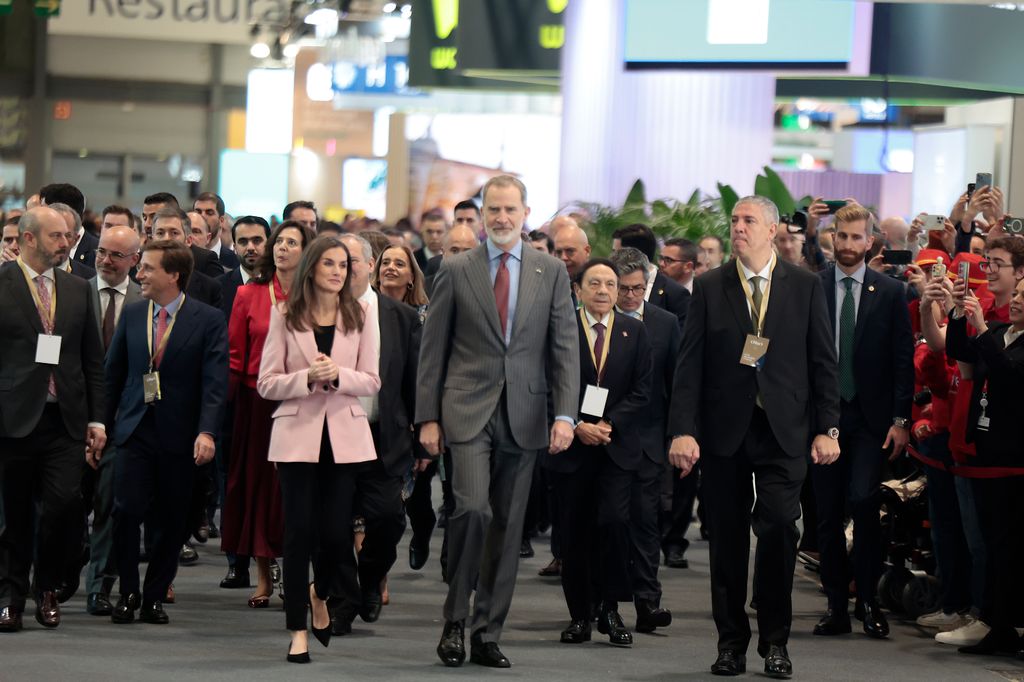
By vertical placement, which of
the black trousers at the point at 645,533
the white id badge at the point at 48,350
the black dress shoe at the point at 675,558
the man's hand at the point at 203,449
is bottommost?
the black dress shoe at the point at 675,558

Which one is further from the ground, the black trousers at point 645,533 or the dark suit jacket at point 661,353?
the dark suit jacket at point 661,353

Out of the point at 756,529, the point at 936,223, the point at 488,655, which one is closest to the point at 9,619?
the point at 488,655

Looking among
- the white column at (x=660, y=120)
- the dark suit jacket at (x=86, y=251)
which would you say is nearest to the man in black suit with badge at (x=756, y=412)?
the dark suit jacket at (x=86, y=251)

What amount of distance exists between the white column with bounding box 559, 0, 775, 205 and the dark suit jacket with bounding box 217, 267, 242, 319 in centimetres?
722

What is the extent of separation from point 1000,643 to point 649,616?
4.92ft

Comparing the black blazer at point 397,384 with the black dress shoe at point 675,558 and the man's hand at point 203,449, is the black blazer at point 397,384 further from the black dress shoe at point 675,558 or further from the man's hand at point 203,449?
the black dress shoe at point 675,558

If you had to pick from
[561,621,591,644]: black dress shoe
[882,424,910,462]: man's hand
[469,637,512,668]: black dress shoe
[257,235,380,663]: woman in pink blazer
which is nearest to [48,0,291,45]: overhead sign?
[257,235,380,663]: woman in pink blazer

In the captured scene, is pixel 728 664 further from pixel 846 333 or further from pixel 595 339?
pixel 846 333

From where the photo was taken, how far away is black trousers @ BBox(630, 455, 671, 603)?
24.0 ft

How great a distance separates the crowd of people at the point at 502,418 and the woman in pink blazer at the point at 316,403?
0.04 feet

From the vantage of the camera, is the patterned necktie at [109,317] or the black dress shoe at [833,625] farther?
the patterned necktie at [109,317]

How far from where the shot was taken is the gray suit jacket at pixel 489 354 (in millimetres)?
6352

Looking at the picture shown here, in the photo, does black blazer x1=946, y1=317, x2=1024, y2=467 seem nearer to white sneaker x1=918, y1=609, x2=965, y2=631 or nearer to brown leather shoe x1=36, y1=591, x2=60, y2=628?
white sneaker x1=918, y1=609, x2=965, y2=631

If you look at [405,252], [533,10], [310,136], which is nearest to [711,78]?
[533,10]
